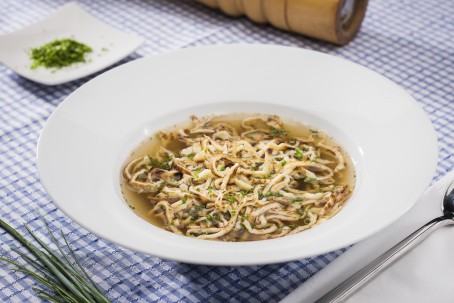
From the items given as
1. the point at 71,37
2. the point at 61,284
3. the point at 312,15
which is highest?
the point at 312,15

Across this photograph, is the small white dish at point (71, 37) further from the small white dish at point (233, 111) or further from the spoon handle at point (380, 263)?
the spoon handle at point (380, 263)

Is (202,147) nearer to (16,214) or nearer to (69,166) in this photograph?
(69,166)

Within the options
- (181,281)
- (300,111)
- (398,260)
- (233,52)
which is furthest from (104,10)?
(398,260)

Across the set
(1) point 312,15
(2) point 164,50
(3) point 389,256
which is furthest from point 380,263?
(2) point 164,50

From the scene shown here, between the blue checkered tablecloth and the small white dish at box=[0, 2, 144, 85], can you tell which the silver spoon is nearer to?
the blue checkered tablecloth

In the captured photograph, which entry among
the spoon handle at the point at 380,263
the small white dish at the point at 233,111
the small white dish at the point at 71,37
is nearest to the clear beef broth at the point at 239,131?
the small white dish at the point at 233,111

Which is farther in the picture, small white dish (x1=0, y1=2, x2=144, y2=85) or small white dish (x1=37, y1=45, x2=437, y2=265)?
small white dish (x1=0, y1=2, x2=144, y2=85)

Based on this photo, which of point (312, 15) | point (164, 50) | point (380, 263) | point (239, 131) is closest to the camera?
point (380, 263)

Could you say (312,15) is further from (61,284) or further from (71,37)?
(61,284)

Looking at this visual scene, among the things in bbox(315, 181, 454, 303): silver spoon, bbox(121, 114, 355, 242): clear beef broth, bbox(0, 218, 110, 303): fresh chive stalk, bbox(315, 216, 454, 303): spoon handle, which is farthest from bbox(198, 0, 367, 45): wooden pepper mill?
bbox(0, 218, 110, 303): fresh chive stalk
